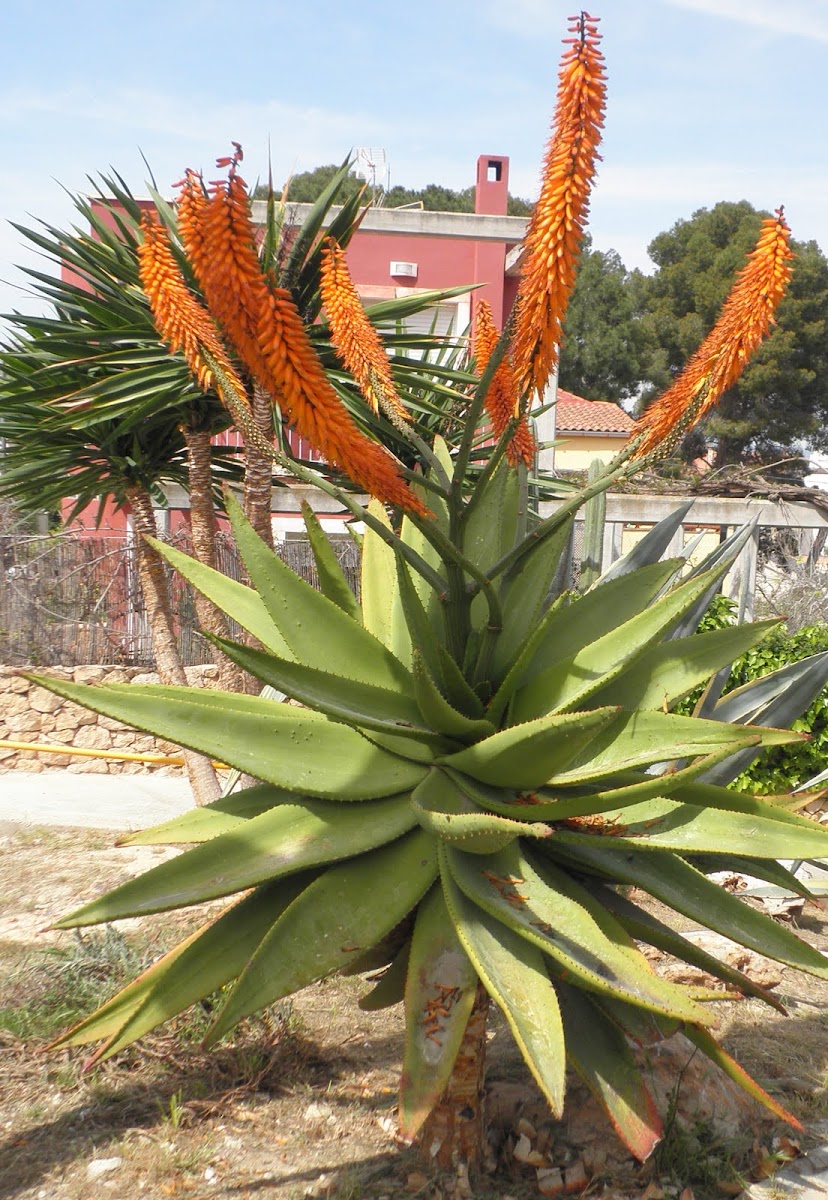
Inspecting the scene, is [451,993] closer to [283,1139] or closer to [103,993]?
[283,1139]

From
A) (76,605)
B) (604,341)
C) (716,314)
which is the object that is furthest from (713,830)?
(604,341)

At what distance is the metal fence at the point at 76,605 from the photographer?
9.90m

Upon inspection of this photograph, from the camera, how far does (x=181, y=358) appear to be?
169 inches

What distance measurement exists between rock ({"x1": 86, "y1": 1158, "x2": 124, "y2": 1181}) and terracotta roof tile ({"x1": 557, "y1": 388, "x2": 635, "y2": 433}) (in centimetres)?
2216

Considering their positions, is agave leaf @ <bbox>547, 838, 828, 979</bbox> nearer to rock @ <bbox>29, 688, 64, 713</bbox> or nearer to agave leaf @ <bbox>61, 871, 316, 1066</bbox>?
agave leaf @ <bbox>61, 871, 316, 1066</bbox>

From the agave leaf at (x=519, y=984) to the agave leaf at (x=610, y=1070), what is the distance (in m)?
0.28

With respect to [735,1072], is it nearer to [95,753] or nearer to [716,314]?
[95,753]

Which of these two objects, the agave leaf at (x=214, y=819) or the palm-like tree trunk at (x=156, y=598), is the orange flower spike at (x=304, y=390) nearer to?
the agave leaf at (x=214, y=819)

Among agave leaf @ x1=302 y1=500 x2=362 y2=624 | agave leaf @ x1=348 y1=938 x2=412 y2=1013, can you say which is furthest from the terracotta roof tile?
agave leaf @ x1=348 y1=938 x2=412 y2=1013

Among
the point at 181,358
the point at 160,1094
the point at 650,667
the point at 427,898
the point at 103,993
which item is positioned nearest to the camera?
the point at 427,898

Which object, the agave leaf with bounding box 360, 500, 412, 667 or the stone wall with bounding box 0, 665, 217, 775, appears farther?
the stone wall with bounding box 0, 665, 217, 775

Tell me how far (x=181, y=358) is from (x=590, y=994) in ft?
9.66

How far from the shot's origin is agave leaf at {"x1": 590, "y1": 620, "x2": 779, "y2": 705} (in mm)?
2596

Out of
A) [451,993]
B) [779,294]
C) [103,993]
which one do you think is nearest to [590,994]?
[451,993]
